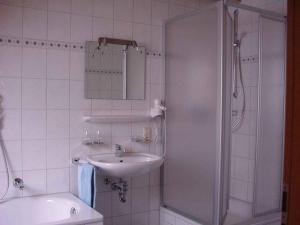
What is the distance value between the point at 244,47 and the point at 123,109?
4.01 feet

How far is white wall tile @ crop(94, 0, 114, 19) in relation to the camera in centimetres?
273

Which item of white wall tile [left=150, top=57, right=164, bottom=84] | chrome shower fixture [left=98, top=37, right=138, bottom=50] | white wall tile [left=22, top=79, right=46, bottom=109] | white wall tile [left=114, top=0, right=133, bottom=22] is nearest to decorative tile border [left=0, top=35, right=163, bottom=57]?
chrome shower fixture [left=98, top=37, right=138, bottom=50]

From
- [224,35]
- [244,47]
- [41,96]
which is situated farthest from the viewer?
[244,47]

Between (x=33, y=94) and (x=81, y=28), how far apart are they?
2.22 feet

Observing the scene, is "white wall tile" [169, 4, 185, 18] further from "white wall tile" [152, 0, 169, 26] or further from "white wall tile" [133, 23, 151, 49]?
"white wall tile" [133, 23, 151, 49]

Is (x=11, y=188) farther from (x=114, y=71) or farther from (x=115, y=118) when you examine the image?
(x=114, y=71)

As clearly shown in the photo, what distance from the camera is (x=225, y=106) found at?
2.35 metres

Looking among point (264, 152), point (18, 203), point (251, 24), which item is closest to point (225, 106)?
point (264, 152)

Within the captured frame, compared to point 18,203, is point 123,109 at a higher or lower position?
higher

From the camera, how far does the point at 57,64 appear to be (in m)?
2.57

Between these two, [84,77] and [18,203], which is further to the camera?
[84,77]

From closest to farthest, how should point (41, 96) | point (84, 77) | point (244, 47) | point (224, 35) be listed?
1. point (224, 35)
2. point (41, 96)
3. point (84, 77)
4. point (244, 47)

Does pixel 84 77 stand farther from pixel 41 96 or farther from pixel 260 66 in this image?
pixel 260 66

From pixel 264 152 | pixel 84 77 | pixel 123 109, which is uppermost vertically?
pixel 84 77
